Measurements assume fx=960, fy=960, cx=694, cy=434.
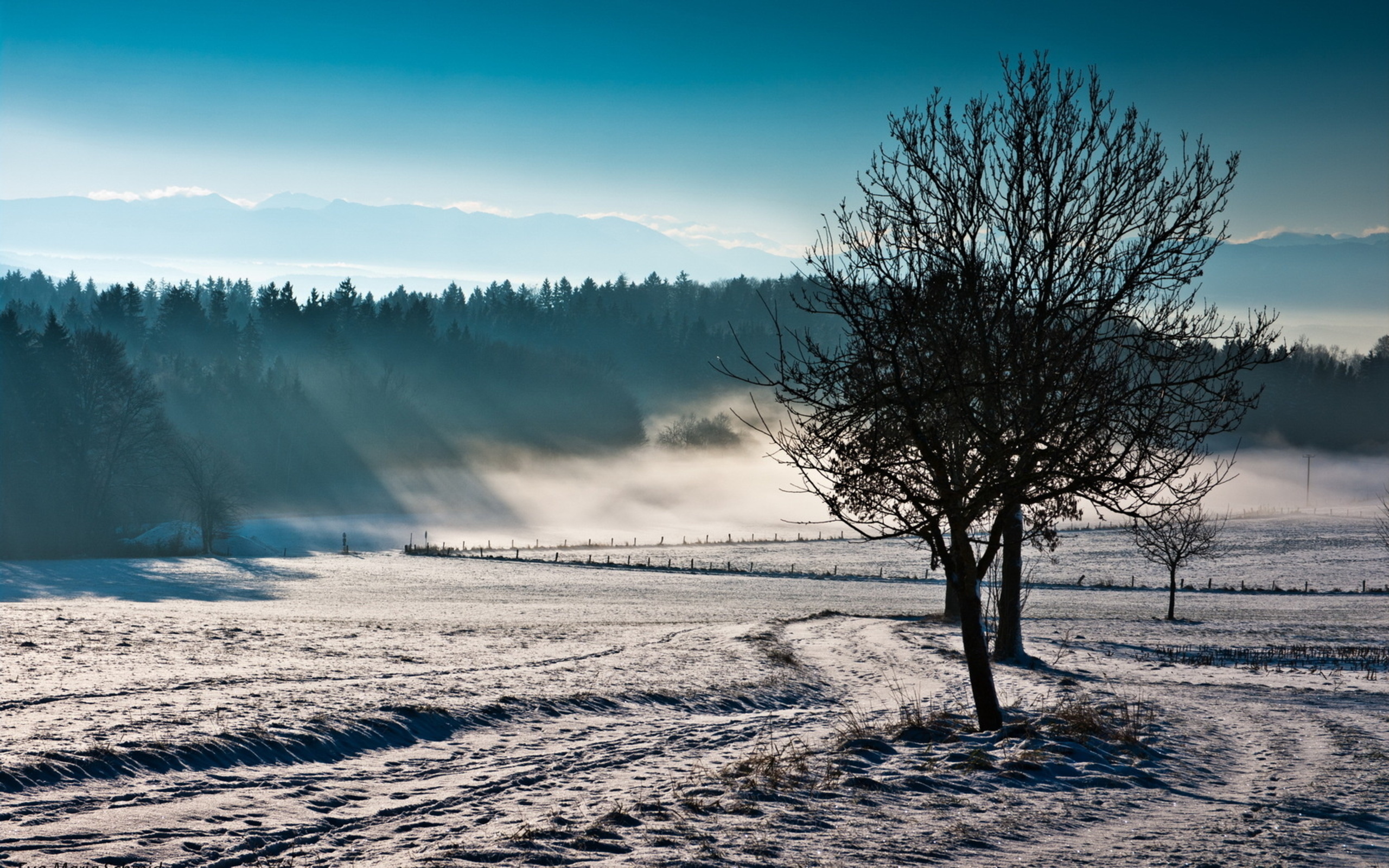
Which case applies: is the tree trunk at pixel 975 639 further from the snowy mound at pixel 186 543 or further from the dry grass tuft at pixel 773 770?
the snowy mound at pixel 186 543

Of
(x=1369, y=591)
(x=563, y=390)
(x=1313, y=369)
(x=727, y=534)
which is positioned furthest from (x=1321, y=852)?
(x=1313, y=369)

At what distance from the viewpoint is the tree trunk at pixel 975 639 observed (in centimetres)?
1247

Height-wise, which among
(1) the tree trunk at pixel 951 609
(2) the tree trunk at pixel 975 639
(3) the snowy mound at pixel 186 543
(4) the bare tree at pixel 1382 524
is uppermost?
(2) the tree trunk at pixel 975 639

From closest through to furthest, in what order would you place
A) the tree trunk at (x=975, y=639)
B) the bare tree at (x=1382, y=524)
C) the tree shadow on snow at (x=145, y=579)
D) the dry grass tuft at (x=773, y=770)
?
the dry grass tuft at (x=773, y=770)
the tree trunk at (x=975, y=639)
the tree shadow on snow at (x=145, y=579)
the bare tree at (x=1382, y=524)

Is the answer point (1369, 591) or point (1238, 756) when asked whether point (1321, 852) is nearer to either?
point (1238, 756)

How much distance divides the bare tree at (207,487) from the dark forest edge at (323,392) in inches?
10.9

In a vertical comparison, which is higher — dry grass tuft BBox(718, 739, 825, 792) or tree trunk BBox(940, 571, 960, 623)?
dry grass tuft BBox(718, 739, 825, 792)

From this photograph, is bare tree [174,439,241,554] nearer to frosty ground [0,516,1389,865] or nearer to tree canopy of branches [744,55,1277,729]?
frosty ground [0,516,1389,865]

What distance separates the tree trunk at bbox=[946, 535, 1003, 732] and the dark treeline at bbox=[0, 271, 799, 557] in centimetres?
6976

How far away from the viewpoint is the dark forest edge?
239ft

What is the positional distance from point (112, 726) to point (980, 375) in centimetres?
1106

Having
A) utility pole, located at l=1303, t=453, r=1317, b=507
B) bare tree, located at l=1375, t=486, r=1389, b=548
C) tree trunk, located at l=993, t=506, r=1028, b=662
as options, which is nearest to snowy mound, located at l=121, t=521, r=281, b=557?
tree trunk, located at l=993, t=506, r=1028, b=662

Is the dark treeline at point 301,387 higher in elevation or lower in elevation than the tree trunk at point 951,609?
higher

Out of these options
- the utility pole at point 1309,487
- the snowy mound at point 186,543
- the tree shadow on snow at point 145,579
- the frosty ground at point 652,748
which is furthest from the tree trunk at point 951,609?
the utility pole at point 1309,487
